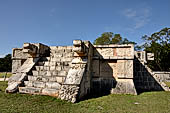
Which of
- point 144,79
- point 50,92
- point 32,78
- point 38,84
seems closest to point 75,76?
point 50,92

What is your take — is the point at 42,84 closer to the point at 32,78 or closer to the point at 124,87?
the point at 32,78

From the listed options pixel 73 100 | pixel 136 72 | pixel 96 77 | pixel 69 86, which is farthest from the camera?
pixel 136 72

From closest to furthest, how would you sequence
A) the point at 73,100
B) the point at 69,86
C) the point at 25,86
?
the point at 73,100, the point at 69,86, the point at 25,86

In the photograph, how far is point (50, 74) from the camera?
5504mm

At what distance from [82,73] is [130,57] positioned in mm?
2455

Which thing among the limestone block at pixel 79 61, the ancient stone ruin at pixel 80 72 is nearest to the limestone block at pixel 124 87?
the ancient stone ruin at pixel 80 72

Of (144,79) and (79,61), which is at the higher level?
(79,61)

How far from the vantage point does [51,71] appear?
5.57 m

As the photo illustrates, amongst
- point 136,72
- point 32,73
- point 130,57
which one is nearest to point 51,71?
point 32,73

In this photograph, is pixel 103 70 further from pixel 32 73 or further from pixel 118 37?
pixel 118 37

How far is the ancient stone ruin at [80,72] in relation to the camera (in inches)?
190

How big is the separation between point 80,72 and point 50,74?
1.31 m

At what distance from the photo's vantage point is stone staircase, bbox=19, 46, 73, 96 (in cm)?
485

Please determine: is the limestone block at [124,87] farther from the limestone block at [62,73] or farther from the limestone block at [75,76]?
the limestone block at [62,73]
